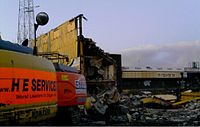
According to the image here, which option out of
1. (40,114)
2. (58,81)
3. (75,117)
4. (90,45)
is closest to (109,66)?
(90,45)

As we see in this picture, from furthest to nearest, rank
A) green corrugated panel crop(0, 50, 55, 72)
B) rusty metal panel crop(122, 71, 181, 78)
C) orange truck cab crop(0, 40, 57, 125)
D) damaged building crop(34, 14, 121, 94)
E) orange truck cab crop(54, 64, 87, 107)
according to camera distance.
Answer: rusty metal panel crop(122, 71, 181, 78)
damaged building crop(34, 14, 121, 94)
orange truck cab crop(54, 64, 87, 107)
green corrugated panel crop(0, 50, 55, 72)
orange truck cab crop(0, 40, 57, 125)

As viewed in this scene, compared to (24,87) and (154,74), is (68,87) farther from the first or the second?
(154,74)

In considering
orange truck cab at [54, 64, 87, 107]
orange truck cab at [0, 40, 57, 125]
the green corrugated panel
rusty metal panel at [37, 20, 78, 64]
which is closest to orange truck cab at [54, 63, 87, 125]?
orange truck cab at [54, 64, 87, 107]

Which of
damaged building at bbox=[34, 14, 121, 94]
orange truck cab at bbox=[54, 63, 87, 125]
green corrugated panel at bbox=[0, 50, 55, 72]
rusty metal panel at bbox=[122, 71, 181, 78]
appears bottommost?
orange truck cab at bbox=[54, 63, 87, 125]

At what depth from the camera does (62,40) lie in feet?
57.3

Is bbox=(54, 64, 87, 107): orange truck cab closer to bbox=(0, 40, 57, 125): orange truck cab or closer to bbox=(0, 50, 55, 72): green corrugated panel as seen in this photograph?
bbox=(0, 40, 57, 125): orange truck cab

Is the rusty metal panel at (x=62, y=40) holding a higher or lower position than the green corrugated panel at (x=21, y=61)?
higher

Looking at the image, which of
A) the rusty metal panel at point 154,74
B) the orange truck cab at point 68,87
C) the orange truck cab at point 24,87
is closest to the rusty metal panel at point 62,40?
the orange truck cab at point 68,87

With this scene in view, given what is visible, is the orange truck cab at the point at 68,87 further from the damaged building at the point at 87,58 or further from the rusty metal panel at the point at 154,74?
the rusty metal panel at the point at 154,74

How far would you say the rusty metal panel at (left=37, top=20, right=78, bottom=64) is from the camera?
16.3 m

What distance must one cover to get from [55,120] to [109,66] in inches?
348

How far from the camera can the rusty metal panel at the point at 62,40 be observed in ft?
53.4

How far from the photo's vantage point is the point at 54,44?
18.3 meters

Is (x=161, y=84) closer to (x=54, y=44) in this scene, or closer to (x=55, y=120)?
(x=54, y=44)
